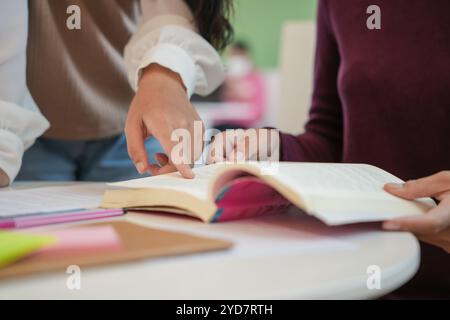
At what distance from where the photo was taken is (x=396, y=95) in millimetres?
842

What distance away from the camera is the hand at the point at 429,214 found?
0.46 m

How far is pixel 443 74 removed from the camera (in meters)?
0.79

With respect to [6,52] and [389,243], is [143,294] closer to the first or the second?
[389,243]

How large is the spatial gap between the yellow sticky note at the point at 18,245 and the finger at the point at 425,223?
0.93ft

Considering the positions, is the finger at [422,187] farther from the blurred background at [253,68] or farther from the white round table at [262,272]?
the blurred background at [253,68]

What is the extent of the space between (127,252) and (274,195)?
20 centimetres

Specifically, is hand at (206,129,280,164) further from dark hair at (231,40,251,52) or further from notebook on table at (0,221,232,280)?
dark hair at (231,40,251,52)

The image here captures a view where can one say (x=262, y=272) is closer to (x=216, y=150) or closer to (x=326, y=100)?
(x=216, y=150)

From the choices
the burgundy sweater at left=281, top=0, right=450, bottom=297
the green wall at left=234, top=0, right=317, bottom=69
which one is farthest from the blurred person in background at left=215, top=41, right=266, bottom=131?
the burgundy sweater at left=281, top=0, right=450, bottom=297

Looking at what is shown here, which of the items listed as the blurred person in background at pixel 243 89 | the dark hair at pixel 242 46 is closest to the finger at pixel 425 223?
the blurred person in background at pixel 243 89

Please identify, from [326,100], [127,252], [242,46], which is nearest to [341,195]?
[127,252]

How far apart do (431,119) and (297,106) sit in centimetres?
101

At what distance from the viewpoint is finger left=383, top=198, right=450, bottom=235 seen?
0.46 m
